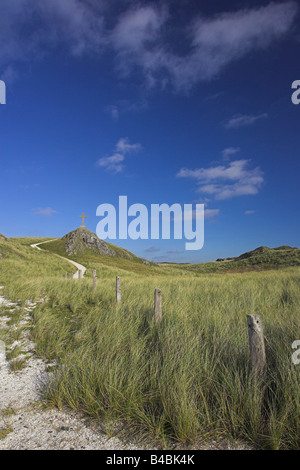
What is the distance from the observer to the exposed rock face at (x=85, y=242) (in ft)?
217

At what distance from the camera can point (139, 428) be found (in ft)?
10.3

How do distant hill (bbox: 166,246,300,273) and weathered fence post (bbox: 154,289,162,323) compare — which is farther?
distant hill (bbox: 166,246,300,273)

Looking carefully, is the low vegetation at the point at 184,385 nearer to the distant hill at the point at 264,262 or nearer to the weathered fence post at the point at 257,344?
the weathered fence post at the point at 257,344

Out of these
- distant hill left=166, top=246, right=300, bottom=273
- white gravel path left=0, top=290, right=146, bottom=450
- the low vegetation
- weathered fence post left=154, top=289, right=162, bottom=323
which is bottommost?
white gravel path left=0, top=290, right=146, bottom=450

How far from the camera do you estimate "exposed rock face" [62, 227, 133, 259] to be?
2601 inches

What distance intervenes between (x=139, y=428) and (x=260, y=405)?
63.3 inches

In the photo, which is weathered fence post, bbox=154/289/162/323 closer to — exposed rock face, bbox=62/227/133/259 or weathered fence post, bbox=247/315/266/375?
weathered fence post, bbox=247/315/266/375

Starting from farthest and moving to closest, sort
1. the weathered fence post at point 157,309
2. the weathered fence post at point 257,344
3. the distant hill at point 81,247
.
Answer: the distant hill at point 81,247 → the weathered fence post at point 157,309 → the weathered fence post at point 257,344

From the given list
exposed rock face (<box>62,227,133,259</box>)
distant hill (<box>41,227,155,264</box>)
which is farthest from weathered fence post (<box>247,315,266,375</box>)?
exposed rock face (<box>62,227,133,259</box>)

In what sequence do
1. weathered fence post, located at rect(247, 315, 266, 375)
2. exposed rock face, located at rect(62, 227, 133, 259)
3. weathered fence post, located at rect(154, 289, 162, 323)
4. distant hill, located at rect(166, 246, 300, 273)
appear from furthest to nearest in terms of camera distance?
exposed rock face, located at rect(62, 227, 133, 259) → distant hill, located at rect(166, 246, 300, 273) → weathered fence post, located at rect(154, 289, 162, 323) → weathered fence post, located at rect(247, 315, 266, 375)

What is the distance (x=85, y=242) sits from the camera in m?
69.8

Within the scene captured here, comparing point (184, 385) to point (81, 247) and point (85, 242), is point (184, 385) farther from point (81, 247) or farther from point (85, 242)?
point (85, 242)

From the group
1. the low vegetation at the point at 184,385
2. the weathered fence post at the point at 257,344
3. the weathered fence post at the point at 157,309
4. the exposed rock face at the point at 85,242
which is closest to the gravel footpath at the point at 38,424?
the low vegetation at the point at 184,385
